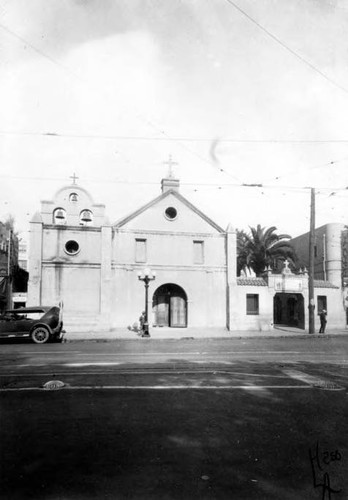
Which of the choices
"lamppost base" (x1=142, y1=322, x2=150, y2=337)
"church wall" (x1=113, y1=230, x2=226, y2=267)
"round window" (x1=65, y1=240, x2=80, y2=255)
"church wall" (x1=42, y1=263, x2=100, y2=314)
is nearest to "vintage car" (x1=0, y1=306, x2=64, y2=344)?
"lamppost base" (x1=142, y1=322, x2=150, y2=337)

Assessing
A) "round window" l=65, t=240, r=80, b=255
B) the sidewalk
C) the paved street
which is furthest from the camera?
"round window" l=65, t=240, r=80, b=255

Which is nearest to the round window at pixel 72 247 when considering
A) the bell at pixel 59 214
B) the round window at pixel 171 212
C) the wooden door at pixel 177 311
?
the bell at pixel 59 214

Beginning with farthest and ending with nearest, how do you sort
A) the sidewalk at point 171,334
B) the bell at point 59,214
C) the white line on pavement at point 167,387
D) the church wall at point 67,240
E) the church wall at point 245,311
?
the church wall at point 245,311
the bell at point 59,214
the church wall at point 67,240
the sidewalk at point 171,334
the white line on pavement at point 167,387

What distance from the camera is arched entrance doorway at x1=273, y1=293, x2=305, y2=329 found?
28719mm

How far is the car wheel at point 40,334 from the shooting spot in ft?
57.3

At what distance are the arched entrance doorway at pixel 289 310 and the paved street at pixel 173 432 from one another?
18628 millimetres

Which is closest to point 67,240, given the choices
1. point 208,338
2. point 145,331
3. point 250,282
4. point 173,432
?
point 145,331

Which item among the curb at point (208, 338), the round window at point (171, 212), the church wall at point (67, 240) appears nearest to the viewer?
the curb at point (208, 338)

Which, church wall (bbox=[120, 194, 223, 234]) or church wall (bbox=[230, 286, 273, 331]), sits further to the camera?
church wall (bbox=[120, 194, 223, 234])

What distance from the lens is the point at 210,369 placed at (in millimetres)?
10508

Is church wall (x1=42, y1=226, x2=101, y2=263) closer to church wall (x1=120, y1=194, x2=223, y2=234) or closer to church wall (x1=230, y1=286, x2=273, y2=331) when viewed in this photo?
church wall (x1=120, y1=194, x2=223, y2=234)

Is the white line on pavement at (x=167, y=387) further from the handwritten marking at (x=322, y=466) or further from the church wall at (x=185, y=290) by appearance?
the church wall at (x=185, y=290)

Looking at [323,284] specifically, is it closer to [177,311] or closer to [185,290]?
[185,290]

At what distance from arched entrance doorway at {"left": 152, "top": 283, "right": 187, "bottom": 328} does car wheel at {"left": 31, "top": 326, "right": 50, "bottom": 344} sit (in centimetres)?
961
